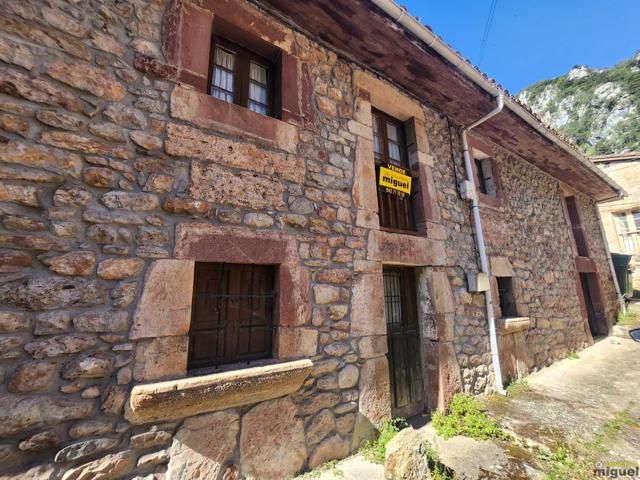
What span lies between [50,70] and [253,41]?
1.67 meters

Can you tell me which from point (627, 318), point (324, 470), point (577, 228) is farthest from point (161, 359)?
point (627, 318)

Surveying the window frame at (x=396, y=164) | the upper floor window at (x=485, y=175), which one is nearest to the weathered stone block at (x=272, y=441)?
the window frame at (x=396, y=164)

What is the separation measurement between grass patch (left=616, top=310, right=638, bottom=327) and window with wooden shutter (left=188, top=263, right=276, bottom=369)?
9806 mm

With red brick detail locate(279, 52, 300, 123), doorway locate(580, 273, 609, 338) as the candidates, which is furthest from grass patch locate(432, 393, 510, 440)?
doorway locate(580, 273, 609, 338)

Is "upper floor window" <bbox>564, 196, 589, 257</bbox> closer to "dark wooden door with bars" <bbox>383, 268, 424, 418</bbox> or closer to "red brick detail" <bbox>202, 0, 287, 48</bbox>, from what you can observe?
"dark wooden door with bars" <bbox>383, 268, 424, 418</bbox>

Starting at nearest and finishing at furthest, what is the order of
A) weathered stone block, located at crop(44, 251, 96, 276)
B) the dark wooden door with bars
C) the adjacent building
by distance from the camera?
weathered stone block, located at crop(44, 251, 96, 276) < the dark wooden door with bars < the adjacent building

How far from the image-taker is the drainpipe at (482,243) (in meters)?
3.80

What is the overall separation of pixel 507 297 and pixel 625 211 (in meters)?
11.2

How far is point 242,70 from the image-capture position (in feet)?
8.87

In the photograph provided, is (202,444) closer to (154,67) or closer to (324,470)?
(324,470)

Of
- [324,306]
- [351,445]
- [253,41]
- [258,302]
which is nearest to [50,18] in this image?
[253,41]

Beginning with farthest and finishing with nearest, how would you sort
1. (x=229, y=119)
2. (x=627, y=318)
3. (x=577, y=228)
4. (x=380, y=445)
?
(x=627, y=318)
(x=577, y=228)
(x=380, y=445)
(x=229, y=119)

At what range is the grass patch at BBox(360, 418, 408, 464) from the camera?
7.61 feet

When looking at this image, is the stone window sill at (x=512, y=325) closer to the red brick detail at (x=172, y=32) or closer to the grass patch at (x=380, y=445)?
the grass patch at (x=380, y=445)
